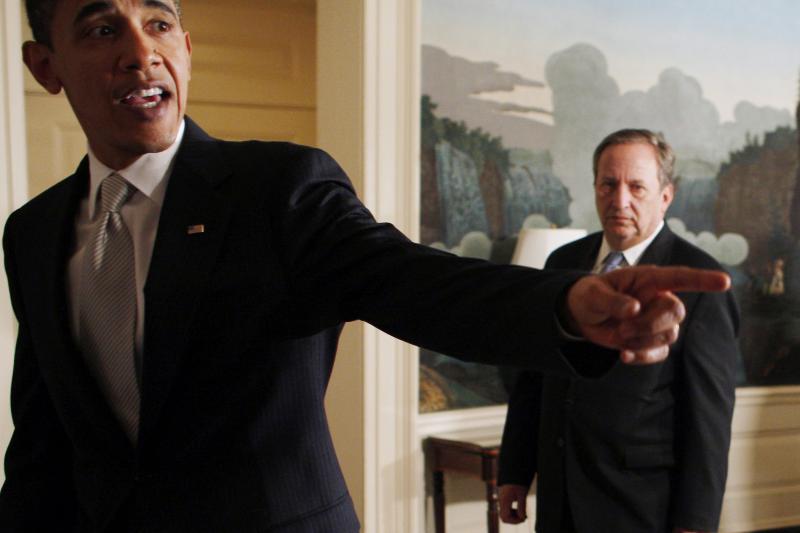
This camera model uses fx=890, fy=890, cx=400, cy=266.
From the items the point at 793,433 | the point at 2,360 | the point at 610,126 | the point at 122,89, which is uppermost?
the point at 610,126

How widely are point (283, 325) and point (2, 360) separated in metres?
2.69

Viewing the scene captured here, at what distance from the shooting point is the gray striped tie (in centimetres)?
135

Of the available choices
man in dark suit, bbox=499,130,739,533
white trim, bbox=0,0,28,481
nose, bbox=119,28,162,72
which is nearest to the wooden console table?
man in dark suit, bbox=499,130,739,533

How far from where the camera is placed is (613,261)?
3057mm

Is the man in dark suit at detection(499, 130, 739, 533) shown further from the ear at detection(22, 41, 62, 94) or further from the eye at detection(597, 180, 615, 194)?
the ear at detection(22, 41, 62, 94)

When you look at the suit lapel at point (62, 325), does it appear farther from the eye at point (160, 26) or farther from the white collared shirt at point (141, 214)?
the eye at point (160, 26)

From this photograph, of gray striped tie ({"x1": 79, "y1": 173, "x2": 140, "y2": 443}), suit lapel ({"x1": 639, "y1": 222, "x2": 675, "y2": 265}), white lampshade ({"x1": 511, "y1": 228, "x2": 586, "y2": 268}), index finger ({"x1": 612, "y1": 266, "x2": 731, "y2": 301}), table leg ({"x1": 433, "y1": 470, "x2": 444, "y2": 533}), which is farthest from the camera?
table leg ({"x1": 433, "y1": 470, "x2": 444, "y2": 533})

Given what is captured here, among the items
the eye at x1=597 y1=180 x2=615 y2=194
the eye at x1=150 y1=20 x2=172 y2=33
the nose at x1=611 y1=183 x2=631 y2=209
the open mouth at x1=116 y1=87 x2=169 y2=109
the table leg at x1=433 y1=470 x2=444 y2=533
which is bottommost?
the table leg at x1=433 y1=470 x2=444 y2=533

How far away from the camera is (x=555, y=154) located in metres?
5.26

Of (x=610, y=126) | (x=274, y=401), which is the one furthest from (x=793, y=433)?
(x=274, y=401)

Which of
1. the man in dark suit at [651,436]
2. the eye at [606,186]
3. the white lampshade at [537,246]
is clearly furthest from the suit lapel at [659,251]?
the white lampshade at [537,246]

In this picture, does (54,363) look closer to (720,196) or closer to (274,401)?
(274,401)

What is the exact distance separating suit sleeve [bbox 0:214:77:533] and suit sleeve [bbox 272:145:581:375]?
640 millimetres

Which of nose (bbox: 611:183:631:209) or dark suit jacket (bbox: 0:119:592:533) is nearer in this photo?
dark suit jacket (bbox: 0:119:592:533)
